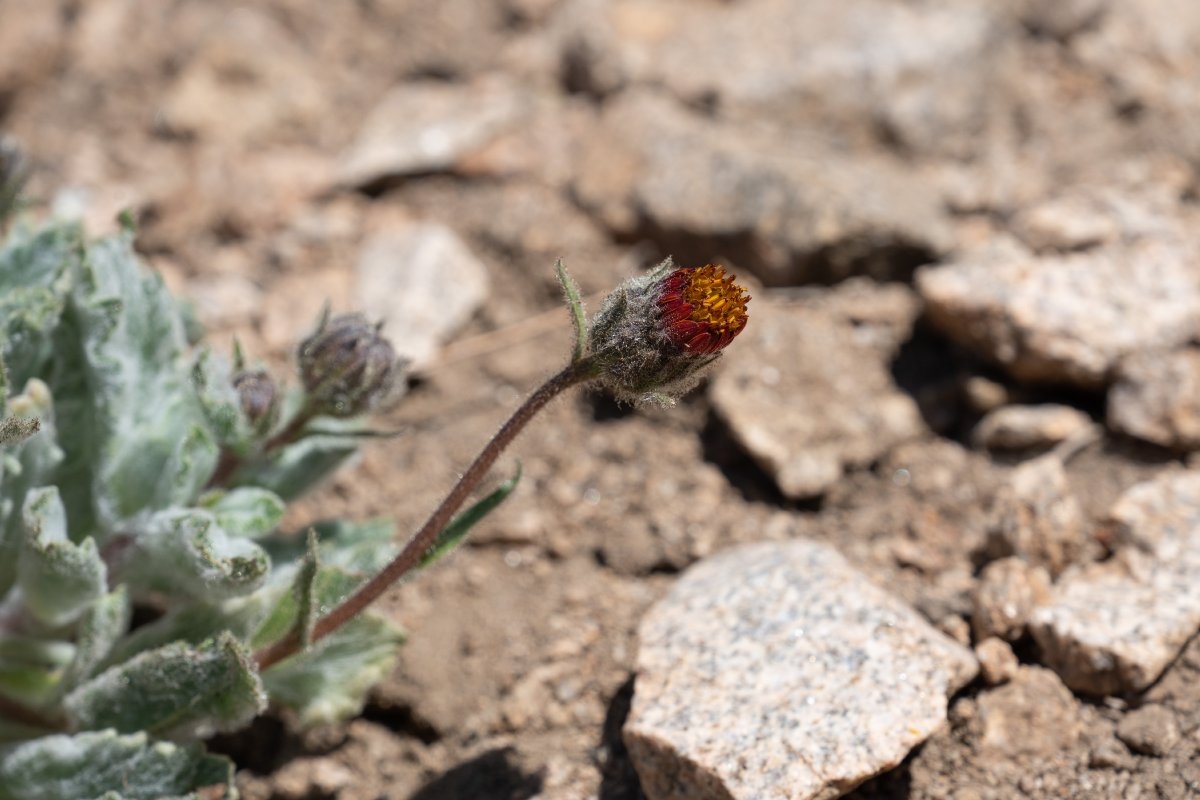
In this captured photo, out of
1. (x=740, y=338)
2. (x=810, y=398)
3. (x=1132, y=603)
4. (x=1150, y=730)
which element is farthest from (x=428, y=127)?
(x=1150, y=730)

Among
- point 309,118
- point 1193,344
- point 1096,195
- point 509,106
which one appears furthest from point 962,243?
point 309,118

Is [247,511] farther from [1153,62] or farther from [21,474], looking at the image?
[1153,62]

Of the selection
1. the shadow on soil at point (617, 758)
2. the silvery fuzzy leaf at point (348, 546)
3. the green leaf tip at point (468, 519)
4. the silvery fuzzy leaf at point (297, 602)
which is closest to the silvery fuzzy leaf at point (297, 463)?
the silvery fuzzy leaf at point (348, 546)

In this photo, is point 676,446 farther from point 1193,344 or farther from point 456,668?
point 1193,344

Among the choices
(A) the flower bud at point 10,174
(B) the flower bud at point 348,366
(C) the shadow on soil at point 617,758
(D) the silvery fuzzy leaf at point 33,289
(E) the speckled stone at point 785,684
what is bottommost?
(C) the shadow on soil at point 617,758

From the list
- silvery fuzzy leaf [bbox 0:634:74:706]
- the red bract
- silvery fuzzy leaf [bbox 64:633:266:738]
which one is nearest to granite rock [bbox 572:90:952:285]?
the red bract

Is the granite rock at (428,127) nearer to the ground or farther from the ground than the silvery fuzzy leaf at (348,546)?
farther from the ground

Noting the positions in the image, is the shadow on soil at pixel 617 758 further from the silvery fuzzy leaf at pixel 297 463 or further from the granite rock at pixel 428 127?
the granite rock at pixel 428 127
